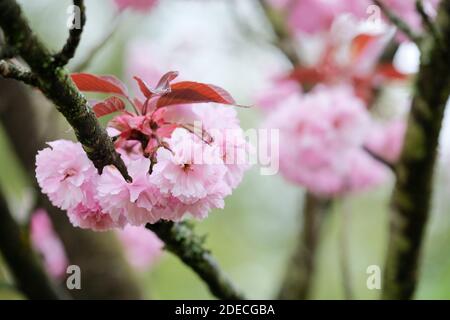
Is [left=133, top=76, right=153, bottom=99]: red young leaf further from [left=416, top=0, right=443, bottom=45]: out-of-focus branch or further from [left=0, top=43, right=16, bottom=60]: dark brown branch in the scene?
[left=416, top=0, right=443, bottom=45]: out-of-focus branch

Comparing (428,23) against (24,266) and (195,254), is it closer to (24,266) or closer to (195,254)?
(195,254)

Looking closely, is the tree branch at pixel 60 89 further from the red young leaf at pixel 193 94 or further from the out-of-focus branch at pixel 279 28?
the out-of-focus branch at pixel 279 28

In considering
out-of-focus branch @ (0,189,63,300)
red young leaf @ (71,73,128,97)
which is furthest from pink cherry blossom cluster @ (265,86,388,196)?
red young leaf @ (71,73,128,97)

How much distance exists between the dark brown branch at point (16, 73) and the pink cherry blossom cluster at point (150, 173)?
5.1 inches

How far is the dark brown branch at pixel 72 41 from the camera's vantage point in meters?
0.64

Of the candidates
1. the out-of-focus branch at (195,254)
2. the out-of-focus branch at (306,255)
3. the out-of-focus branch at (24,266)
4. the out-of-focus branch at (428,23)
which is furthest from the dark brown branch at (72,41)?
the out-of-focus branch at (306,255)

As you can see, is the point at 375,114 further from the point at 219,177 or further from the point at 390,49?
the point at 219,177

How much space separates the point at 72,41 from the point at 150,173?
0.20 m

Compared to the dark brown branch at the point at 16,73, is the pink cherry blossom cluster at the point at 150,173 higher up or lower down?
lower down

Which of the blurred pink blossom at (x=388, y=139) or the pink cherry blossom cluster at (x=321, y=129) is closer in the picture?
the pink cherry blossom cluster at (x=321, y=129)

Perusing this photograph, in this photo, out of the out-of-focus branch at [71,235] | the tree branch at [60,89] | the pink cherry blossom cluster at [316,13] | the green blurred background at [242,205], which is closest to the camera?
the tree branch at [60,89]

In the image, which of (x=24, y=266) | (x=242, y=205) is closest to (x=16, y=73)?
(x=24, y=266)

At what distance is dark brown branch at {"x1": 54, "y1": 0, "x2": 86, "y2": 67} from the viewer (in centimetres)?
64

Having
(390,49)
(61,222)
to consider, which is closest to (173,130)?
(61,222)
